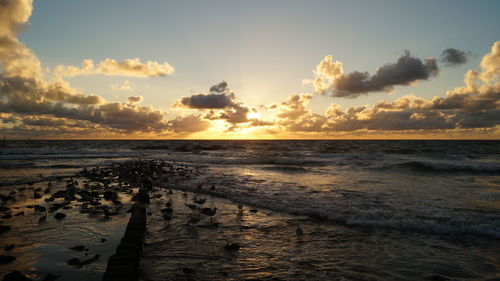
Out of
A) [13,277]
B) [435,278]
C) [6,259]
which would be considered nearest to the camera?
[13,277]

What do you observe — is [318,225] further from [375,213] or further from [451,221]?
[451,221]

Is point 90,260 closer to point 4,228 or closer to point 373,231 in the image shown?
point 4,228

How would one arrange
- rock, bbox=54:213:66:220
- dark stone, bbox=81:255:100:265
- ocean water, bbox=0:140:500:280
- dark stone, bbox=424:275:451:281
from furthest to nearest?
rock, bbox=54:213:66:220, ocean water, bbox=0:140:500:280, dark stone, bbox=81:255:100:265, dark stone, bbox=424:275:451:281

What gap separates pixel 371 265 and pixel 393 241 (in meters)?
2.01

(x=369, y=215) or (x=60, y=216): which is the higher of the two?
(x=60, y=216)

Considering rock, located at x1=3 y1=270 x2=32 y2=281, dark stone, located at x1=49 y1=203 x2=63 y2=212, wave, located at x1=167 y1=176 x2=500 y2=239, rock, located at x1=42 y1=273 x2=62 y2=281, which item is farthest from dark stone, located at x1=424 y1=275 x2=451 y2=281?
dark stone, located at x1=49 y1=203 x2=63 y2=212

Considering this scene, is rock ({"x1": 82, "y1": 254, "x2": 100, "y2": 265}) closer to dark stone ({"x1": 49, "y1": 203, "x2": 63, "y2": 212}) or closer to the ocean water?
the ocean water

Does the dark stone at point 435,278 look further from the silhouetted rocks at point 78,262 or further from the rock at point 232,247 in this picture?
the silhouetted rocks at point 78,262

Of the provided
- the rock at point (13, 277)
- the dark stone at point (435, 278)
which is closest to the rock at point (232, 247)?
the rock at point (13, 277)

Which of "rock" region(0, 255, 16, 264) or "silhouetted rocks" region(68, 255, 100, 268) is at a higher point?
"rock" region(0, 255, 16, 264)

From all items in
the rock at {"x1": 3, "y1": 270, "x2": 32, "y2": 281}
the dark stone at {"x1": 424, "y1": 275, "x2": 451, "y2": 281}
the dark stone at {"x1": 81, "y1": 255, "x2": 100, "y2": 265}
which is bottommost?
the dark stone at {"x1": 424, "y1": 275, "x2": 451, "y2": 281}

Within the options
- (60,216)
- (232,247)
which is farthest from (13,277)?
(60,216)

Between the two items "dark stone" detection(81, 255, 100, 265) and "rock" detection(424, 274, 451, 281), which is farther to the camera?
"dark stone" detection(81, 255, 100, 265)

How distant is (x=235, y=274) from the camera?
5230mm
